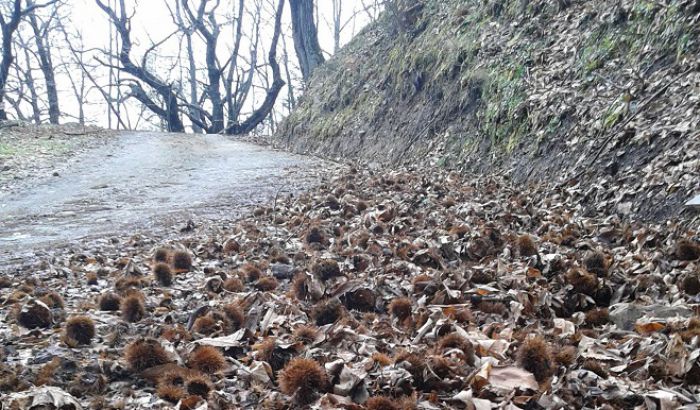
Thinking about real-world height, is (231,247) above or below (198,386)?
above

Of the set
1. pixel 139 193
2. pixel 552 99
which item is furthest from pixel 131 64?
pixel 552 99

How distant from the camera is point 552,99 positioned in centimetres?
629

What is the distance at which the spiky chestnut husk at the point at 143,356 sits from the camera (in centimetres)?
229

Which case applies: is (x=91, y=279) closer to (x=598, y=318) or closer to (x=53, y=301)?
(x=53, y=301)

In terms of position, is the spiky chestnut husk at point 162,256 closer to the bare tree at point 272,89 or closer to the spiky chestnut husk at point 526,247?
the spiky chestnut husk at point 526,247

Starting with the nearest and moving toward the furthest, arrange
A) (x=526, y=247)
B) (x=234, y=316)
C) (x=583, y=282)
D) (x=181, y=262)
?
(x=234, y=316), (x=583, y=282), (x=526, y=247), (x=181, y=262)

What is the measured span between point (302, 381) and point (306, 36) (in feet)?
60.6

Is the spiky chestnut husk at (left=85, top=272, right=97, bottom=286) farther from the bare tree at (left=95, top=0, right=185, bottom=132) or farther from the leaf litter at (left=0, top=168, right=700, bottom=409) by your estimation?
the bare tree at (left=95, top=0, right=185, bottom=132)

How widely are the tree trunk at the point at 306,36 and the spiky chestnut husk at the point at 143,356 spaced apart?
1734 cm

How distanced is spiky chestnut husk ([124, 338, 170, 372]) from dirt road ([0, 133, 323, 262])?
291 centimetres

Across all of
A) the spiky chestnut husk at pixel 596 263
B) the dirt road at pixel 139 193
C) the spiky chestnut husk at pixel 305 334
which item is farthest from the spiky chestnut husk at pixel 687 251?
the dirt road at pixel 139 193

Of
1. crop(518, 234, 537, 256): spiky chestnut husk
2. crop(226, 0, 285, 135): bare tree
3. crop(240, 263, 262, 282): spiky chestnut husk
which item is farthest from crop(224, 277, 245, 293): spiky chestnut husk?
crop(226, 0, 285, 135): bare tree

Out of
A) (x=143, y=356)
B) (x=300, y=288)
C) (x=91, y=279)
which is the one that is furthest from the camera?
(x=91, y=279)

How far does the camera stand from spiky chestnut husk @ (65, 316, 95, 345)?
2.54m
